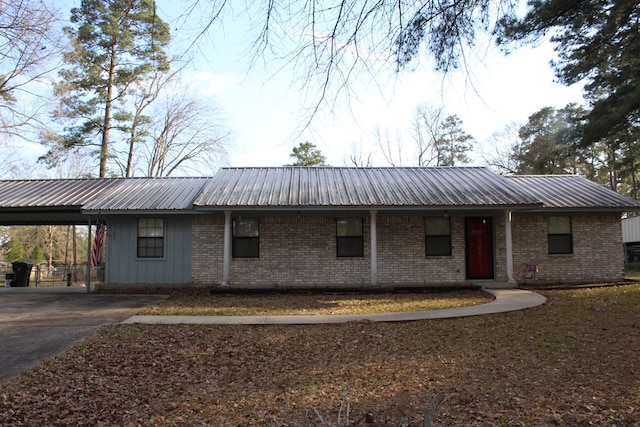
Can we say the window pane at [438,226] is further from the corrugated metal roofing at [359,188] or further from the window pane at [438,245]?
the corrugated metal roofing at [359,188]

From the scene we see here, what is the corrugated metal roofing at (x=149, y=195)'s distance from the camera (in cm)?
1365

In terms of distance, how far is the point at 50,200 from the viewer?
48.0 ft

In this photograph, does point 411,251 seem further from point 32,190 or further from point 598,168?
point 598,168

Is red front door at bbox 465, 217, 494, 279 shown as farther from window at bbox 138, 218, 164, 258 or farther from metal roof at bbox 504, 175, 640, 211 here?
window at bbox 138, 218, 164, 258

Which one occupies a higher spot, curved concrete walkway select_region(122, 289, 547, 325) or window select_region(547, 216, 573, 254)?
window select_region(547, 216, 573, 254)

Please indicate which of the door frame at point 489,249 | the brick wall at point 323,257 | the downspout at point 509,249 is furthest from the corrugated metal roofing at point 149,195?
the downspout at point 509,249

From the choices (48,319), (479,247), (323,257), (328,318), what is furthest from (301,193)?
(48,319)

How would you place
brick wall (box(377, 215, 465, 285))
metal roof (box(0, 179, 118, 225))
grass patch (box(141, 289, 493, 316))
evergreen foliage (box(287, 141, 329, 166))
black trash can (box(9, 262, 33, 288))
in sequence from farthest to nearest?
1. evergreen foliage (box(287, 141, 329, 166))
2. black trash can (box(9, 262, 33, 288))
3. metal roof (box(0, 179, 118, 225))
4. brick wall (box(377, 215, 465, 285))
5. grass patch (box(141, 289, 493, 316))

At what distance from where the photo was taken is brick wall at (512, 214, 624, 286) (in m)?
14.3

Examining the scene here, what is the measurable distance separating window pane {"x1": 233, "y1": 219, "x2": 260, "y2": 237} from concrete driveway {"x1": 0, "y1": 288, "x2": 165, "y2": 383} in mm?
3111

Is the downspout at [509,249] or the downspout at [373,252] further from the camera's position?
the downspout at [509,249]

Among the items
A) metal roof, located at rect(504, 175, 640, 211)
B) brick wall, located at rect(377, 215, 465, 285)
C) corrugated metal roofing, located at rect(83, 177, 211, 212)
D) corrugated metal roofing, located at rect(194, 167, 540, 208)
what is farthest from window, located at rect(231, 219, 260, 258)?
metal roof, located at rect(504, 175, 640, 211)

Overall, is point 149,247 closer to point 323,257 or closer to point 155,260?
point 155,260

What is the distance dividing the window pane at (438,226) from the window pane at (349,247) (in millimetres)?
2254
